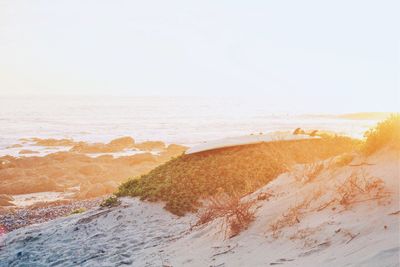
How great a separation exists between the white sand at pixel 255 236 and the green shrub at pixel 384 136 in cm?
21

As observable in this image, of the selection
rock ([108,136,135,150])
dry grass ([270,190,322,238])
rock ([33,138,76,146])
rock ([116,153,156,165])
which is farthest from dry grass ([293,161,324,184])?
rock ([33,138,76,146])

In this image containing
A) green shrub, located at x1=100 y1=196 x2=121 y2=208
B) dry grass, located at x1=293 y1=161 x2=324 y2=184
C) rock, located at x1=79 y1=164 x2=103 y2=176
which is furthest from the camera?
rock, located at x1=79 y1=164 x2=103 y2=176

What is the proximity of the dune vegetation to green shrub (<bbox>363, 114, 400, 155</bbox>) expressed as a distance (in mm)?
3728

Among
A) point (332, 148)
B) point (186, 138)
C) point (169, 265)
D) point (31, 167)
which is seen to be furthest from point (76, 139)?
point (169, 265)

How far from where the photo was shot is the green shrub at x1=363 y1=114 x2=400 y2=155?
7.61 meters

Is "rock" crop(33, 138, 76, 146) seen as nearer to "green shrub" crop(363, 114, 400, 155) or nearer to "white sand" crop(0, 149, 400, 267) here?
"white sand" crop(0, 149, 400, 267)

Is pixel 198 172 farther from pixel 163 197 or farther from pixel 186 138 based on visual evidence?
pixel 186 138

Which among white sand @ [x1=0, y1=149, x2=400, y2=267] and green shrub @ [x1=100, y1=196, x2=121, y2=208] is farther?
green shrub @ [x1=100, y1=196, x2=121, y2=208]

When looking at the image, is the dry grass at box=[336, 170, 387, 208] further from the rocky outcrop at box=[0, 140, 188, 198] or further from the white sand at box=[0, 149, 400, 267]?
the rocky outcrop at box=[0, 140, 188, 198]

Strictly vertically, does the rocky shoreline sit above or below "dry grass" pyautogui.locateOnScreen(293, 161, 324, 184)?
below

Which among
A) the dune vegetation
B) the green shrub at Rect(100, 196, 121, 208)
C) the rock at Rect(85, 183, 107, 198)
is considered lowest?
the rock at Rect(85, 183, 107, 198)

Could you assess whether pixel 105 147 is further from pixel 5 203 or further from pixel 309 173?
pixel 309 173

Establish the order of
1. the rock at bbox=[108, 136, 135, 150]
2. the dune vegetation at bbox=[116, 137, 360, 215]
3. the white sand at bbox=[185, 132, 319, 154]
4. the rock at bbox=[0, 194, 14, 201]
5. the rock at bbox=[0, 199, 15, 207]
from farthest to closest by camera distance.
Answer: the rock at bbox=[108, 136, 135, 150] → the rock at bbox=[0, 194, 14, 201] → the rock at bbox=[0, 199, 15, 207] → the white sand at bbox=[185, 132, 319, 154] → the dune vegetation at bbox=[116, 137, 360, 215]

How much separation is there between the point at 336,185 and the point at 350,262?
235 cm
